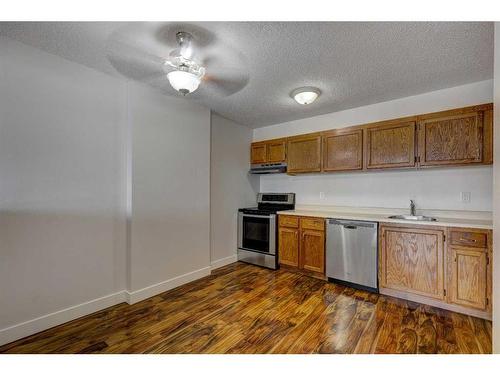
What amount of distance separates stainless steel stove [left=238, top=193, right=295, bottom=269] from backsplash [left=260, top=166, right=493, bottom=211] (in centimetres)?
26

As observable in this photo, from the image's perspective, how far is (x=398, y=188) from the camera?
3045 mm

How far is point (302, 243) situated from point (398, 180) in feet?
5.03

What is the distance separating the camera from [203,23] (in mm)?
1562

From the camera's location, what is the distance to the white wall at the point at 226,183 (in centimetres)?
359

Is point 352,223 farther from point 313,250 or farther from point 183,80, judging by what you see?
point 183,80

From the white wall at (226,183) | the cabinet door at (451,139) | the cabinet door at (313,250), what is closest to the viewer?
the cabinet door at (451,139)

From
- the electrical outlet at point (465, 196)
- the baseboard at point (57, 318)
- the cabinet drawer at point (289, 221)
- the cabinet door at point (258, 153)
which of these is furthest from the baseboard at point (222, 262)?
the electrical outlet at point (465, 196)

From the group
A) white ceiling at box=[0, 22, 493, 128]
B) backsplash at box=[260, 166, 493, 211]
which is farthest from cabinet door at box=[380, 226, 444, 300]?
white ceiling at box=[0, 22, 493, 128]

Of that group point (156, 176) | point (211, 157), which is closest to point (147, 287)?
point (156, 176)

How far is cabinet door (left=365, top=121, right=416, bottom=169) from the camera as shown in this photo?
2725 mm

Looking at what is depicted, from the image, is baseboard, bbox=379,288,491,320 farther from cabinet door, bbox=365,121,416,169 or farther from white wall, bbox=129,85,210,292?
white wall, bbox=129,85,210,292

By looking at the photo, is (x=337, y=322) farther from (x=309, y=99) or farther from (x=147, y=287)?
(x=309, y=99)

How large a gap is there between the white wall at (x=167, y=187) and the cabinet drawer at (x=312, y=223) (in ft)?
4.47

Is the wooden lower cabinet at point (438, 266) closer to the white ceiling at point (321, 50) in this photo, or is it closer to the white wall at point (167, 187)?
the white ceiling at point (321, 50)
